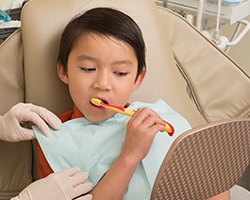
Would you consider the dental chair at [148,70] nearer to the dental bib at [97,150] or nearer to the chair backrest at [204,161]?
the dental bib at [97,150]

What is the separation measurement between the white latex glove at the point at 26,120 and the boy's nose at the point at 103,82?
139 millimetres

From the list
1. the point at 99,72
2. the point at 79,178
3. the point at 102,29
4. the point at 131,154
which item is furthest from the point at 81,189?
the point at 102,29

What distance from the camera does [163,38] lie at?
52.0 inches

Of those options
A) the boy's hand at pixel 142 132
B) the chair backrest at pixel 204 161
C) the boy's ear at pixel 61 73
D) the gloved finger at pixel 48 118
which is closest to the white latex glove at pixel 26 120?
the gloved finger at pixel 48 118

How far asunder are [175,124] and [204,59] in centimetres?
33

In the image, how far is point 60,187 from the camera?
945 millimetres

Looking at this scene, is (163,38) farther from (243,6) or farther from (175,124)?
Answer: (243,6)

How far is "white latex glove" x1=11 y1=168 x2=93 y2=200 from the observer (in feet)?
3.05

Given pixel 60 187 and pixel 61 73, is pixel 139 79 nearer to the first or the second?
pixel 61 73

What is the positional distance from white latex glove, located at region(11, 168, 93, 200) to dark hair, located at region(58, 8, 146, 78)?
0.27 meters

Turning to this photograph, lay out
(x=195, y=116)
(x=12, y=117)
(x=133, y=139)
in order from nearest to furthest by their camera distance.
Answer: (x=133, y=139)
(x=12, y=117)
(x=195, y=116)

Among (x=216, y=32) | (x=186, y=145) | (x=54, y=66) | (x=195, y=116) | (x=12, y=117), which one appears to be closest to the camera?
(x=186, y=145)

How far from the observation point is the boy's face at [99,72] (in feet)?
3.29

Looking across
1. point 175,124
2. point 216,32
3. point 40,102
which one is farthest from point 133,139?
point 216,32
